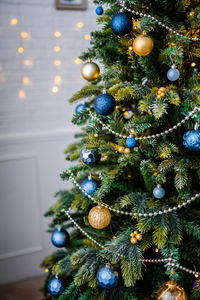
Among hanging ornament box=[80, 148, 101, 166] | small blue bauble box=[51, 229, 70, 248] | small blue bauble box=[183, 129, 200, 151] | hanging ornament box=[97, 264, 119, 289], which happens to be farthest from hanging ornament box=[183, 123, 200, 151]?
small blue bauble box=[51, 229, 70, 248]

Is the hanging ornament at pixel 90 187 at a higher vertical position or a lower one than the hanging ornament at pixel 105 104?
lower

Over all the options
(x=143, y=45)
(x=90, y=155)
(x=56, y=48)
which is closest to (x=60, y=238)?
(x=90, y=155)

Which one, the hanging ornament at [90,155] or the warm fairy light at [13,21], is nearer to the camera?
the hanging ornament at [90,155]

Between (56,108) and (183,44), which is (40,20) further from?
(183,44)

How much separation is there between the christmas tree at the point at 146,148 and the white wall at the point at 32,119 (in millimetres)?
733

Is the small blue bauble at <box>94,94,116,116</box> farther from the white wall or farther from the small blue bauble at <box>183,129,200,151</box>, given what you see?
the white wall

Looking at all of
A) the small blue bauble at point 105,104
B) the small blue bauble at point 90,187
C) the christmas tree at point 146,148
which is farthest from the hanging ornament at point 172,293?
the small blue bauble at point 105,104

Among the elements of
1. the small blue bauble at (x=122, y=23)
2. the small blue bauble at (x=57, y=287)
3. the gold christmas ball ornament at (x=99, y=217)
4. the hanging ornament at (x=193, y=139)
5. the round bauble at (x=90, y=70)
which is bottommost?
the small blue bauble at (x=57, y=287)

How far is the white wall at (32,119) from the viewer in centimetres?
140

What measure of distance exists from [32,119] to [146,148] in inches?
38.9

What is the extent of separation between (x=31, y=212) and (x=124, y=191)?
3.06ft

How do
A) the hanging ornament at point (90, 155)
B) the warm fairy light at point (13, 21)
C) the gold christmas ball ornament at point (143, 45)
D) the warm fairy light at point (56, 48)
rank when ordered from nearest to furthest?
the gold christmas ball ornament at point (143, 45) < the hanging ornament at point (90, 155) < the warm fairy light at point (13, 21) < the warm fairy light at point (56, 48)

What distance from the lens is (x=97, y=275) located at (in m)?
0.73

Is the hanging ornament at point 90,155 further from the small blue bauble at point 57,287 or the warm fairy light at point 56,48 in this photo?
the warm fairy light at point 56,48
